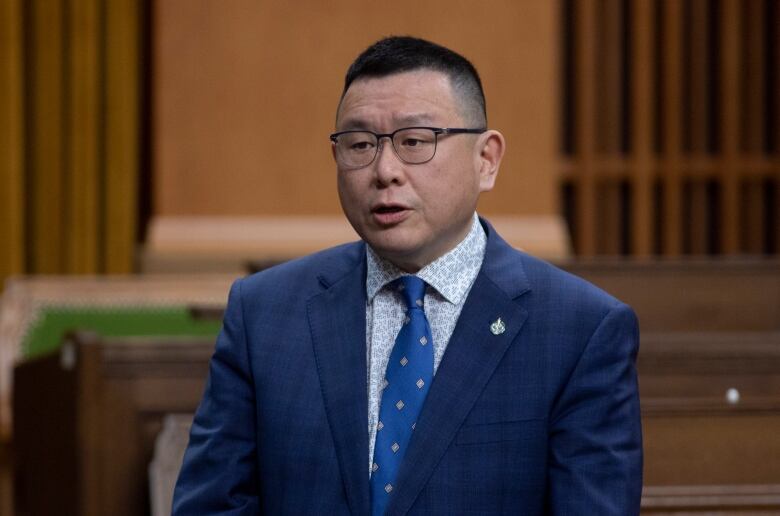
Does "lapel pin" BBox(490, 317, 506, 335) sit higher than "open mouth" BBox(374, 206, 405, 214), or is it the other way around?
"open mouth" BBox(374, 206, 405, 214)

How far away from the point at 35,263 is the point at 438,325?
5948 millimetres

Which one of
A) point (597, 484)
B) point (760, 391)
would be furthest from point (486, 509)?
point (760, 391)

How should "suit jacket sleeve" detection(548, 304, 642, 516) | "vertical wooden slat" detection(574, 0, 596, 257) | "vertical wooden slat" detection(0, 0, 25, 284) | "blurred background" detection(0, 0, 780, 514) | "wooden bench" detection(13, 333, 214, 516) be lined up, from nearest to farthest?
1. "suit jacket sleeve" detection(548, 304, 642, 516)
2. "wooden bench" detection(13, 333, 214, 516)
3. "blurred background" detection(0, 0, 780, 514)
4. "vertical wooden slat" detection(0, 0, 25, 284)
5. "vertical wooden slat" detection(574, 0, 596, 257)

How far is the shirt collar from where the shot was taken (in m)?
1.72

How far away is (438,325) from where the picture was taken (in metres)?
1.73

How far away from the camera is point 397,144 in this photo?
1654 millimetres

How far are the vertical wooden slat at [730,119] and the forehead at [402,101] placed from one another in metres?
6.55

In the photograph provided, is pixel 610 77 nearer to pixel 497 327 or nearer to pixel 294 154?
pixel 294 154

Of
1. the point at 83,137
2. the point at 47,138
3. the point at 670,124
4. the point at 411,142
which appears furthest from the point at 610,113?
the point at 411,142

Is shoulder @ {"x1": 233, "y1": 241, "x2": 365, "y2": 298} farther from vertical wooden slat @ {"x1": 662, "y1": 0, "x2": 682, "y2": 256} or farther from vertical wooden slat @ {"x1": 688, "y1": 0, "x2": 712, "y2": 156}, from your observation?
vertical wooden slat @ {"x1": 688, "y1": 0, "x2": 712, "y2": 156}

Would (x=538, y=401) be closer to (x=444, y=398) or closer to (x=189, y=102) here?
(x=444, y=398)

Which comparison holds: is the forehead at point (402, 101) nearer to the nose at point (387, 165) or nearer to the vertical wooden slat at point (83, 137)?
the nose at point (387, 165)

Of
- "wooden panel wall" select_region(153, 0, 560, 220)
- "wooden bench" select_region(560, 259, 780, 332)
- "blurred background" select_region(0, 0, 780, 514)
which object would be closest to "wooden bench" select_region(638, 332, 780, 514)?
"blurred background" select_region(0, 0, 780, 514)

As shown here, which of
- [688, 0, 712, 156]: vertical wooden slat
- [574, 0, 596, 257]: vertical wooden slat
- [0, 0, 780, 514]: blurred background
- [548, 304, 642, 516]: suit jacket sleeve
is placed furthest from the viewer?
[688, 0, 712, 156]: vertical wooden slat
